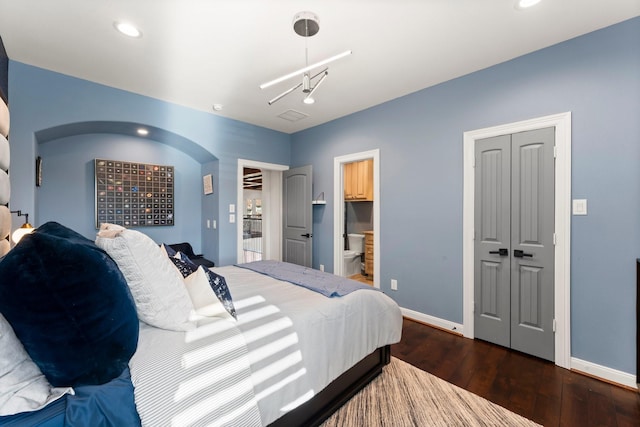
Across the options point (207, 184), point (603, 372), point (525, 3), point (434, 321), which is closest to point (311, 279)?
point (434, 321)

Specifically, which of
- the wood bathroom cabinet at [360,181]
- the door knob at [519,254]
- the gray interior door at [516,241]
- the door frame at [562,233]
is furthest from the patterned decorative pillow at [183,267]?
the wood bathroom cabinet at [360,181]

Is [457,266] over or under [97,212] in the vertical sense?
under

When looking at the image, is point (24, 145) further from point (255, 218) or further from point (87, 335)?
point (255, 218)

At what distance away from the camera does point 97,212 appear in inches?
134

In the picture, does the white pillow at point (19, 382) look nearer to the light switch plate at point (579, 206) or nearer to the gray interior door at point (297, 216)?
the light switch plate at point (579, 206)

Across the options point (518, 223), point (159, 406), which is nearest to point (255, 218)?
point (518, 223)

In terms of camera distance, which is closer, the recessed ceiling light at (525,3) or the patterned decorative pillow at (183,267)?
the patterned decorative pillow at (183,267)

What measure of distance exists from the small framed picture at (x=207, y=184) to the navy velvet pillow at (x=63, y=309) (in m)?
3.22

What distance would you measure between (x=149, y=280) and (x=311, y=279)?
123 cm

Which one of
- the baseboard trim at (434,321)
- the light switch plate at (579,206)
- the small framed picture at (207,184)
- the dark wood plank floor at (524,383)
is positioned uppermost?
the small framed picture at (207,184)

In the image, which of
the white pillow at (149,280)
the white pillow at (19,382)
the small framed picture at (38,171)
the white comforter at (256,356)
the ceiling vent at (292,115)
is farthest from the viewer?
the ceiling vent at (292,115)

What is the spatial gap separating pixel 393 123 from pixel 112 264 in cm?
325

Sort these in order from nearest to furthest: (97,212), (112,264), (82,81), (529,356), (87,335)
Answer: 1. (87,335)
2. (112,264)
3. (529,356)
4. (82,81)
5. (97,212)

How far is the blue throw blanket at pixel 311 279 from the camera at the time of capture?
1.92 meters
